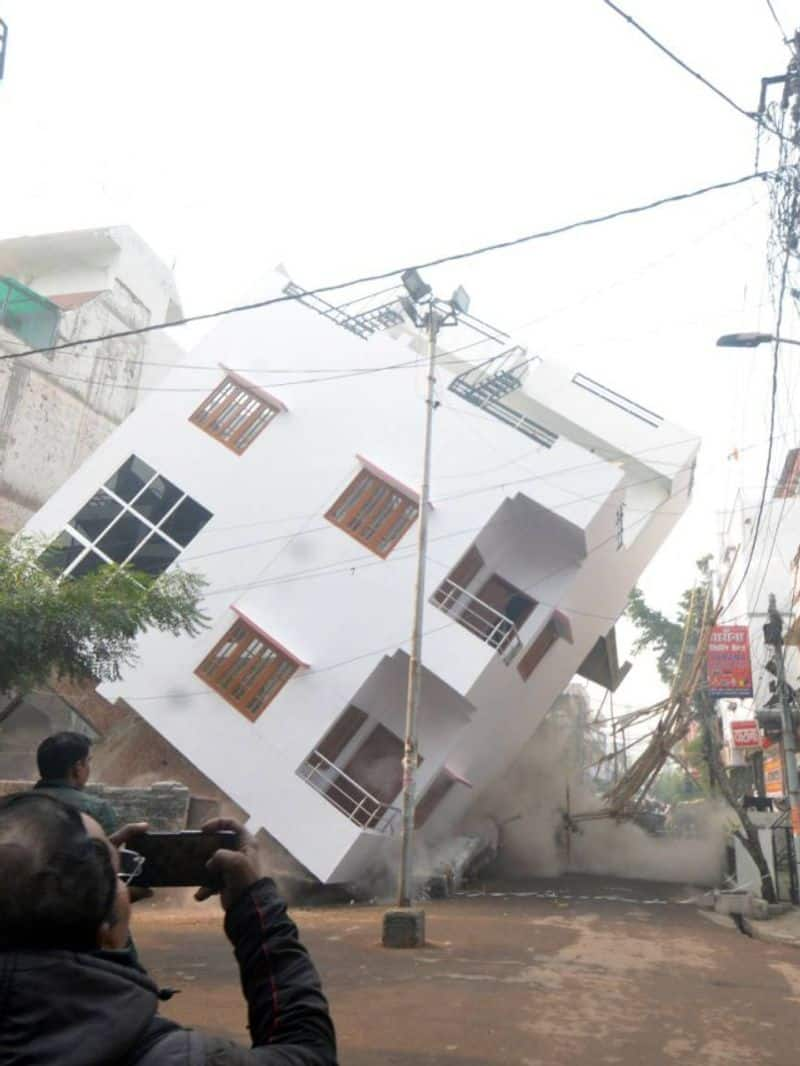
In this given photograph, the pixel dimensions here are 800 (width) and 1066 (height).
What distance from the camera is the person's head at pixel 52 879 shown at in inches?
51.0

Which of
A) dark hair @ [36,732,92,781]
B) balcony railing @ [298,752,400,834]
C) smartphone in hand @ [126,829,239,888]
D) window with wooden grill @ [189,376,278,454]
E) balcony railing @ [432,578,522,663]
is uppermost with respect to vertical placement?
window with wooden grill @ [189,376,278,454]

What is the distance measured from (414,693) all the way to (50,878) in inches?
447

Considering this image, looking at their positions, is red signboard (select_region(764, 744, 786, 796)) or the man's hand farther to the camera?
red signboard (select_region(764, 744, 786, 796))

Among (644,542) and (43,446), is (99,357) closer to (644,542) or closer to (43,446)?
(43,446)

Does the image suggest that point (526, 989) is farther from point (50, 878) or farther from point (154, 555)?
point (154, 555)

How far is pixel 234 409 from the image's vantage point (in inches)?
769

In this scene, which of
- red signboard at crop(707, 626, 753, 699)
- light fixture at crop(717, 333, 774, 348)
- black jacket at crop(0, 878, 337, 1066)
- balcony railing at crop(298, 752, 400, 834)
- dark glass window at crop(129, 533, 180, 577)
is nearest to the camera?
black jacket at crop(0, 878, 337, 1066)

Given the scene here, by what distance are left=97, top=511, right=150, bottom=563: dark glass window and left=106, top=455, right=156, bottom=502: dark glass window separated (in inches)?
27.0

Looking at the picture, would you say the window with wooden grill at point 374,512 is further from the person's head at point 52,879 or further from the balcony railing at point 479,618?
the person's head at point 52,879

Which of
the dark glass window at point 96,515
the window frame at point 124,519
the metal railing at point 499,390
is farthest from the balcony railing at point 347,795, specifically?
the metal railing at point 499,390

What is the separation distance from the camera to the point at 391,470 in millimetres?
17922

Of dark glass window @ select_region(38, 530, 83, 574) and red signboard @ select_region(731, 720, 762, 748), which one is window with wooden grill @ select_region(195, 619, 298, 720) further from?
red signboard @ select_region(731, 720, 762, 748)

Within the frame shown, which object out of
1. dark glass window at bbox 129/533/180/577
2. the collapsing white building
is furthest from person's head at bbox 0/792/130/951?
dark glass window at bbox 129/533/180/577

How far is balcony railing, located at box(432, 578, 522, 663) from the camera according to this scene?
17516 millimetres
